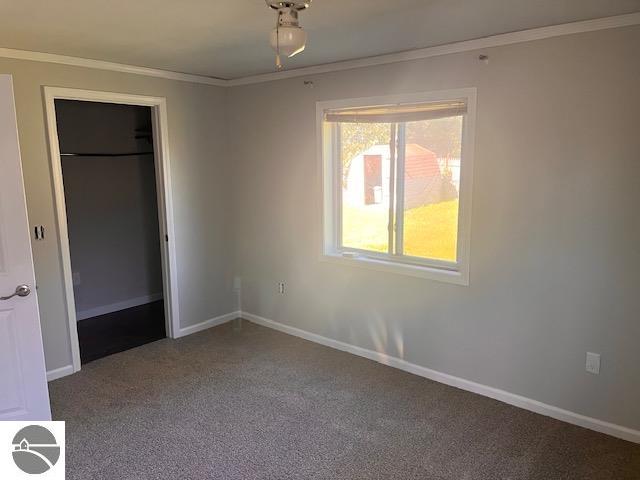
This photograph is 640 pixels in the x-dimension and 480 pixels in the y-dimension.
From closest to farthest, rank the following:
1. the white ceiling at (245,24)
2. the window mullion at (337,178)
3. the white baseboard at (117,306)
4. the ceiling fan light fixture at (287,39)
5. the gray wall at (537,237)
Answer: the ceiling fan light fixture at (287,39)
the white ceiling at (245,24)
the gray wall at (537,237)
the window mullion at (337,178)
the white baseboard at (117,306)

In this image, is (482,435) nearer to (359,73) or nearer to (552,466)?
(552,466)

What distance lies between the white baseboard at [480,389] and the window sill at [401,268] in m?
0.69

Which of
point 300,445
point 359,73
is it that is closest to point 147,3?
point 359,73

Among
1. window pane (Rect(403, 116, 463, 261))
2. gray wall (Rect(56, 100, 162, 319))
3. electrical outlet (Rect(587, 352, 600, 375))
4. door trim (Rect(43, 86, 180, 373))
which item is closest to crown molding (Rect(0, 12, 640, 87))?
door trim (Rect(43, 86, 180, 373))

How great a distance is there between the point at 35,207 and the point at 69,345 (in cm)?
106

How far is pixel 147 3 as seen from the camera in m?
2.12

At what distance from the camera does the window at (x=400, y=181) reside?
3.25 m

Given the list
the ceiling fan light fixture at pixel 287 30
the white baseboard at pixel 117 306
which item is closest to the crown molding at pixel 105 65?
the ceiling fan light fixture at pixel 287 30

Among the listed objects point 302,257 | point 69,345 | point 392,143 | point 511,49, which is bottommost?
point 69,345

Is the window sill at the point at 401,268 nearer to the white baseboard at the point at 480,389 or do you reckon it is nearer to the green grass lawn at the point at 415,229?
the green grass lawn at the point at 415,229

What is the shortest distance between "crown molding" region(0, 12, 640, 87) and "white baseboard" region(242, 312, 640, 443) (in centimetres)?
219

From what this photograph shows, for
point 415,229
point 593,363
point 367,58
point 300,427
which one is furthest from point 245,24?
point 593,363

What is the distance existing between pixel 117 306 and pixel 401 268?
10.5 ft

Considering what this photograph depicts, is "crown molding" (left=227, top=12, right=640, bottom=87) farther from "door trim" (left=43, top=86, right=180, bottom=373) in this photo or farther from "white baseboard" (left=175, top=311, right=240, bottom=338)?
"white baseboard" (left=175, top=311, right=240, bottom=338)
